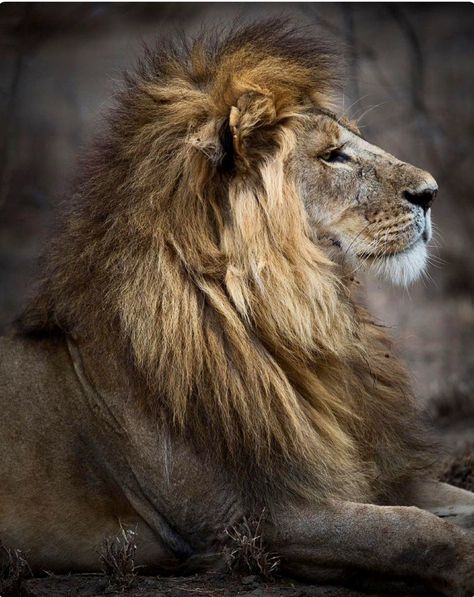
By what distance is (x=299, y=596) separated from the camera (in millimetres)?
3494

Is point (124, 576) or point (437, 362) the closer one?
point (124, 576)

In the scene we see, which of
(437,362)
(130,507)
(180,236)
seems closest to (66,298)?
(180,236)

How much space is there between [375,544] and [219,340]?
84cm

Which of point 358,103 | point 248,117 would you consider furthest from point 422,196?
Answer: point 358,103

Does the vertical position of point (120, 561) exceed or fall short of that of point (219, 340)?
it falls short

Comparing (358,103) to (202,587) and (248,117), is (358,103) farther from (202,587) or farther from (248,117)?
(202,587)

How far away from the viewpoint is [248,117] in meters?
3.77

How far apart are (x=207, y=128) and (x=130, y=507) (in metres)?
1.35

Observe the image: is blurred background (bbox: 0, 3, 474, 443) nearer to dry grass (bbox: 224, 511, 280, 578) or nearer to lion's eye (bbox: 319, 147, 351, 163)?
lion's eye (bbox: 319, 147, 351, 163)

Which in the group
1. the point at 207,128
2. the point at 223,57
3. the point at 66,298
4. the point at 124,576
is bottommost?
the point at 124,576

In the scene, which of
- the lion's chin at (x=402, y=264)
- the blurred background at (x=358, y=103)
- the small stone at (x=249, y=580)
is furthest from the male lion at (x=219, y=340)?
the blurred background at (x=358, y=103)

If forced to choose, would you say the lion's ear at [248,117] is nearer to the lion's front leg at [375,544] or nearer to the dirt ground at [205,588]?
the lion's front leg at [375,544]

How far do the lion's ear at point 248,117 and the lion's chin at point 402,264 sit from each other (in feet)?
2.07

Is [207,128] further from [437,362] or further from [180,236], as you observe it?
[437,362]
